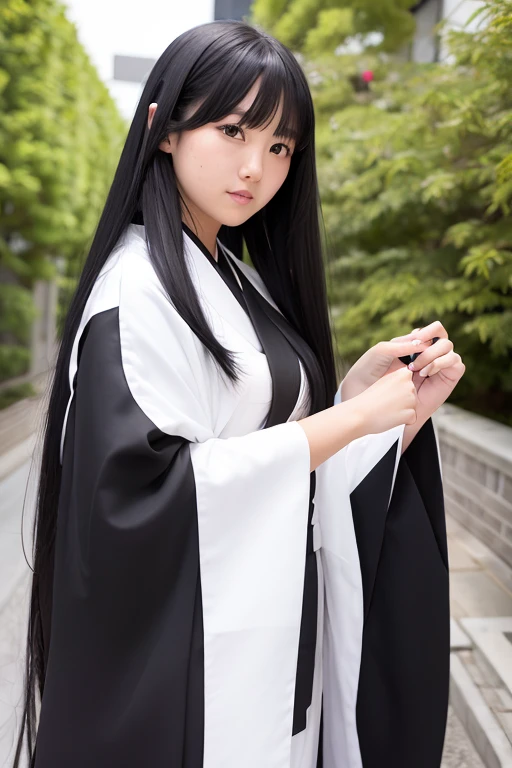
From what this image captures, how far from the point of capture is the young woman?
1.07m

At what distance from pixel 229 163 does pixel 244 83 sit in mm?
131

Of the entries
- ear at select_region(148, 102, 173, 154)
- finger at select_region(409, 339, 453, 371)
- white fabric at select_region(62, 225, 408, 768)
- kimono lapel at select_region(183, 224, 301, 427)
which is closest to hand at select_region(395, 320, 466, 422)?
finger at select_region(409, 339, 453, 371)

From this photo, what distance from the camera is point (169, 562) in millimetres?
1084

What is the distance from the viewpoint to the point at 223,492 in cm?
108

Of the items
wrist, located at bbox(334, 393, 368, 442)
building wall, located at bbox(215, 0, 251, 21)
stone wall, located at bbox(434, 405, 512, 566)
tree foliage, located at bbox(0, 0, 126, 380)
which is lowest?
stone wall, located at bbox(434, 405, 512, 566)

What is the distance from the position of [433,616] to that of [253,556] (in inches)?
21.4

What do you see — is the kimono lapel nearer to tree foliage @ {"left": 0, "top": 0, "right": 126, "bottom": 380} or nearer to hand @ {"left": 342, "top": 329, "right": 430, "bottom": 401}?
hand @ {"left": 342, "top": 329, "right": 430, "bottom": 401}

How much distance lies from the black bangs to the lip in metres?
0.11

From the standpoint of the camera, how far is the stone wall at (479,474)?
3254 mm

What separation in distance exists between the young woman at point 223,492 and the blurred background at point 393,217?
0.23 metres

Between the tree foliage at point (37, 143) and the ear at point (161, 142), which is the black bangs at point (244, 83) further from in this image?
the tree foliage at point (37, 143)

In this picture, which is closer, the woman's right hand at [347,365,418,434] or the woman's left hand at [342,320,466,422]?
the woman's right hand at [347,365,418,434]

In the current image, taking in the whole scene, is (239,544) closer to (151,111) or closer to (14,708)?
(151,111)

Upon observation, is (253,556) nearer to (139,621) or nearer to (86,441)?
(139,621)
